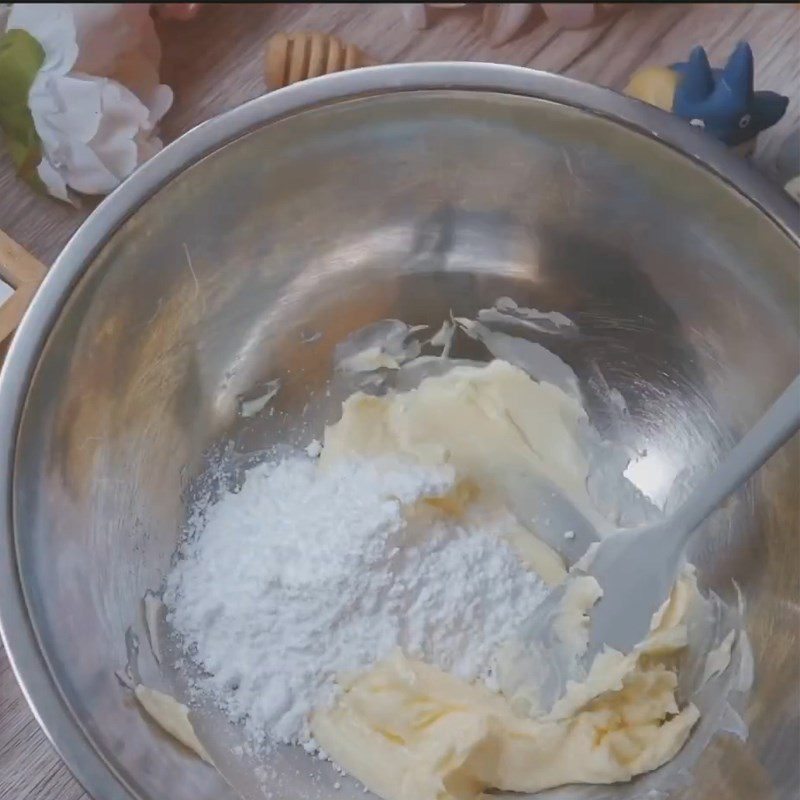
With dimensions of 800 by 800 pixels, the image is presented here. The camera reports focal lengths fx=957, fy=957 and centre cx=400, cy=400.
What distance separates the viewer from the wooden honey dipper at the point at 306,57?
97cm

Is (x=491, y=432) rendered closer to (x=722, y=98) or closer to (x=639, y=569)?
Answer: (x=639, y=569)

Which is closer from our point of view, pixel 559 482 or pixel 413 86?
pixel 413 86

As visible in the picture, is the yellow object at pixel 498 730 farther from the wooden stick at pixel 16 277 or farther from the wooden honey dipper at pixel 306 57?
the wooden honey dipper at pixel 306 57

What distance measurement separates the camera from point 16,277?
91 centimetres

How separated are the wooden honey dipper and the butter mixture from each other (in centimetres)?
38

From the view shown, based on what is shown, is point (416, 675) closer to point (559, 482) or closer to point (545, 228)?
point (559, 482)

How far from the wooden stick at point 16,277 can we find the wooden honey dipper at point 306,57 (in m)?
0.30

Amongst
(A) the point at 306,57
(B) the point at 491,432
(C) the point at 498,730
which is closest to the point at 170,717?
(C) the point at 498,730

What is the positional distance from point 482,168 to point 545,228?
8 cm

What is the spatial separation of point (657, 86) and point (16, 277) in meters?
0.65

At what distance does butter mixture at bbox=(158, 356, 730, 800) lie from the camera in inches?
32.9

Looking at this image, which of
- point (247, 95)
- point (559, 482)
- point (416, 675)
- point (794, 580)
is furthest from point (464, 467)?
point (247, 95)

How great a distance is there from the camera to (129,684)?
80cm

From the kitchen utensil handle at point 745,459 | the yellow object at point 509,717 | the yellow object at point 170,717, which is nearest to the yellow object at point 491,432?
Result: the yellow object at point 509,717
